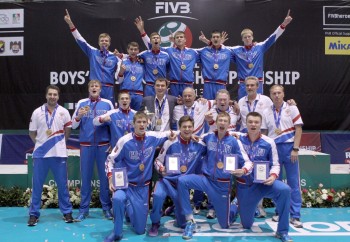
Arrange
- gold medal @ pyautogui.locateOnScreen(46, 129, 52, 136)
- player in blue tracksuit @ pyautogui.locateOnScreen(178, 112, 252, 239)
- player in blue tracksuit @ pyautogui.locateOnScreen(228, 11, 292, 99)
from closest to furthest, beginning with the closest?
1. player in blue tracksuit @ pyautogui.locateOnScreen(178, 112, 252, 239)
2. gold medal @ pyautogui.locateOnScreen(46, 129, 52, 136)
3. player in blue tracksuit @ pyautogui.locateOnScreen(228, 11, 292, 99)

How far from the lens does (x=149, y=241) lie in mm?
4707

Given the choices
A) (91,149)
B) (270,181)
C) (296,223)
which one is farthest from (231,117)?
(91,149)

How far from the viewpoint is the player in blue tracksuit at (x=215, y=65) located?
6.80 metres

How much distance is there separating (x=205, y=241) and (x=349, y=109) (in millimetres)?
6526

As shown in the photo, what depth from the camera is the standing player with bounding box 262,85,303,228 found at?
5418 millimetres

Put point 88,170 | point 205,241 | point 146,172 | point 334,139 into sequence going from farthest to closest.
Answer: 1. point 334,139
2. point 88,170
3. point 146,172
4. point 205,241

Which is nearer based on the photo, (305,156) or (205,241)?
(205,241)

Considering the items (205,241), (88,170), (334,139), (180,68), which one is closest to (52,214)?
(88,170)

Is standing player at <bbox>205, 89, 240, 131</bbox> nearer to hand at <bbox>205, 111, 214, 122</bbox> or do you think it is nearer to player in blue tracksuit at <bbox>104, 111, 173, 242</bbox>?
hand at <bbox>205, 111, 214, 122</bbox>

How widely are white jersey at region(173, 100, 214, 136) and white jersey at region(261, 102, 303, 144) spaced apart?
0.98 meters

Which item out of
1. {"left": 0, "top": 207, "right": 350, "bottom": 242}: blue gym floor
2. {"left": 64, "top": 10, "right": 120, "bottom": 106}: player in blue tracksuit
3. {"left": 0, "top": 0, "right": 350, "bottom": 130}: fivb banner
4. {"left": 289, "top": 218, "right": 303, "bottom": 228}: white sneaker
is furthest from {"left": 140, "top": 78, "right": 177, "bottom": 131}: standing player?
{"left": 0, "top": 0, "right": 350, "bottom": 130}: fivb banner

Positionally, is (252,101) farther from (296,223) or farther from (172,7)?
(172,7)

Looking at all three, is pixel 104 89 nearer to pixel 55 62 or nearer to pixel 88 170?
pixel 88 170

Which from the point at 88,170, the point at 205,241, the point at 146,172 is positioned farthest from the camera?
the point at 88,170
